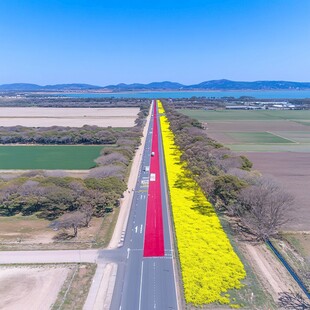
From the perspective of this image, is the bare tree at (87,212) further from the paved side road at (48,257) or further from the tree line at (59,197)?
the paved side road at (48,257)

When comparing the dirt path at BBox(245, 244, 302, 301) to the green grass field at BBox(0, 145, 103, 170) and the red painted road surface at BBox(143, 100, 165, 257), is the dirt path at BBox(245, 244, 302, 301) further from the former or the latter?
the green grass field at BBox(0, 145, 103, 170)

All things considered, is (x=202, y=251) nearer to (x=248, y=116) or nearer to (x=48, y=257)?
(x=48, y=257)

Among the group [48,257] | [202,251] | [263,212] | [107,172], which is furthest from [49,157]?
[263,212]

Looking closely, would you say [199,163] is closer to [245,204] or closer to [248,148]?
[245,204]

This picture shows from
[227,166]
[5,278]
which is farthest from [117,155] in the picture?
[5,278]

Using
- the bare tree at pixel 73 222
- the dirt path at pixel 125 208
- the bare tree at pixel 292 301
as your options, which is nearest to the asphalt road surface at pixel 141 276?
the dirt path at pixel 125 208
